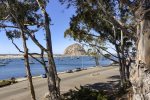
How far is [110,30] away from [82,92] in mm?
9147

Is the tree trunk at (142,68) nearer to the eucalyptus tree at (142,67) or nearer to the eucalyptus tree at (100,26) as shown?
the eucalyptus tree at (142,67)

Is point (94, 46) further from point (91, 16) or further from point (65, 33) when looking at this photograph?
point (91, 16)

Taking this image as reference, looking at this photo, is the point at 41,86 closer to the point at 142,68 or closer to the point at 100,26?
the point at 100,26

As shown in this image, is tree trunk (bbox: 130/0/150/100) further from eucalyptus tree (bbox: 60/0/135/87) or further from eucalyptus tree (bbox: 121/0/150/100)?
eucalyptus tree (bbox: 60/0/135/87)

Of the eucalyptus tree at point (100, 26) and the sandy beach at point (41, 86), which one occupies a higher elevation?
the eucalyptus tree at point (100, 26)

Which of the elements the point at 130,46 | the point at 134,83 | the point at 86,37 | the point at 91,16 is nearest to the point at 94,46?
the point at 86,37

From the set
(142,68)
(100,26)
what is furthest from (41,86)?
(142,68)

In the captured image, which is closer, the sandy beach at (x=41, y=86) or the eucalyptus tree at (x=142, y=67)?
the eucalyptus tree at (x=142, y=67)

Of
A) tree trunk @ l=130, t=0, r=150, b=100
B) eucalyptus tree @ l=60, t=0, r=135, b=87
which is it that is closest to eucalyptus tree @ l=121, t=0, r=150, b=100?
tree trunk @ l=130, t=0, r=150, b=100

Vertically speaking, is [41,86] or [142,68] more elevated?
[142,68]

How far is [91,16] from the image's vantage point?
25766 mm

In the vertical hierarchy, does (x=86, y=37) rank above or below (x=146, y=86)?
above

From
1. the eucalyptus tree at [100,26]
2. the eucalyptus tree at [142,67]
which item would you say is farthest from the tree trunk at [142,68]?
the eucalyptus tree at [100,26]

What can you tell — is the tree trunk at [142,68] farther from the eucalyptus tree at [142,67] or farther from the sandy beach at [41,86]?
the sandy beach at [41,86]
